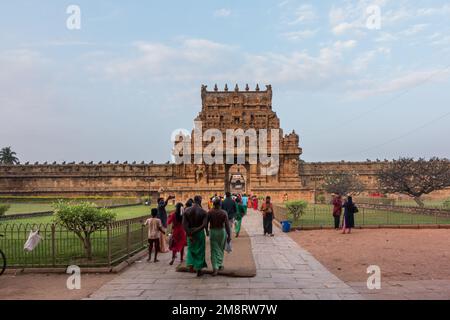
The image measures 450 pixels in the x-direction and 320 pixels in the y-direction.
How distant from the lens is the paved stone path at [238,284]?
748cm

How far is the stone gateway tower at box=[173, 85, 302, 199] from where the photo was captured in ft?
152

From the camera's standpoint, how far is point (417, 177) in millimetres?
31531

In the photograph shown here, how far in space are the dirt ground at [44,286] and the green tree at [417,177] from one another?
27182 mm

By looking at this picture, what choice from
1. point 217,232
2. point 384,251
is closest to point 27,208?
point 217,232

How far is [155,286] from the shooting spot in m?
8.28

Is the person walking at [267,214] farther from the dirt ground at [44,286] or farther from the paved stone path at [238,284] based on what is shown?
the dirt ground at [44,286]

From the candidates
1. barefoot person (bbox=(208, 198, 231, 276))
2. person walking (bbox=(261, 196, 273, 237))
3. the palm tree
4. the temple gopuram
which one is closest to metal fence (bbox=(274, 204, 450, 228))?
person walking (bbox=(261, 196, 273, 237))

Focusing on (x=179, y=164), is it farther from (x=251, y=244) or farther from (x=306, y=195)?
(x=251, y=244)

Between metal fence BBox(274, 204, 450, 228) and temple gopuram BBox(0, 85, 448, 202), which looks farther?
temple gopuram BBox(0, 85, 448, 202)

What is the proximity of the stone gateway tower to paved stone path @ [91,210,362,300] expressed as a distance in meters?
33.3

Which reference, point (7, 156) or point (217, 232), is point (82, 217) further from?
point (7, 156)

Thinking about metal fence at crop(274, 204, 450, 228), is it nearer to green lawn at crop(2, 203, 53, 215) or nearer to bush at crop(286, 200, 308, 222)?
bush at crop(286, 200, 308, 222)
